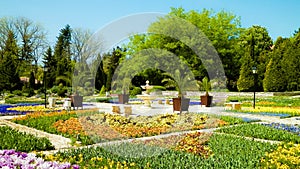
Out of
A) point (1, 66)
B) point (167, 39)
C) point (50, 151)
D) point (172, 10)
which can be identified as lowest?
point (50, 151)

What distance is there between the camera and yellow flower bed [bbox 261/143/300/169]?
474cm

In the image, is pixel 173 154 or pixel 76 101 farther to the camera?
pixel 76 101

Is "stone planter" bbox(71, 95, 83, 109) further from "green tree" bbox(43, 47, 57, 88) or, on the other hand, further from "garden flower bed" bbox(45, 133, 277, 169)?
"green tree" bbox(43, 47, 57, 88)

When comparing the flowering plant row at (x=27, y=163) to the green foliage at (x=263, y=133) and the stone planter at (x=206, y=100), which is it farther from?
the stone planter at (x=206, y=100)

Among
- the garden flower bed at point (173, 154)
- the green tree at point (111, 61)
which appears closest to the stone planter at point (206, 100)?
the garden flower bed at point (173, 154)

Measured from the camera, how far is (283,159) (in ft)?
16.3

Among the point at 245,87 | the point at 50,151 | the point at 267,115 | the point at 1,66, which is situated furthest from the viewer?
the point at 1,66

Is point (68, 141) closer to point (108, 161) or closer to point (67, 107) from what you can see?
point (108, 161)

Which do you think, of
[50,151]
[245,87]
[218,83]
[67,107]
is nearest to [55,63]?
[218,83]

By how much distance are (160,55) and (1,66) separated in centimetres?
1601

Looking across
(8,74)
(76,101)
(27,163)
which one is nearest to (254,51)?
(76,101)

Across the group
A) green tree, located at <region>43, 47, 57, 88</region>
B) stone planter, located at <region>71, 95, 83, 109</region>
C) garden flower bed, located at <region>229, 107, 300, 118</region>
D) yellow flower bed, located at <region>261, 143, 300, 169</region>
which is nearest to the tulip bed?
yellow flower bed, located at <region>261, 143, 300, 169</region>

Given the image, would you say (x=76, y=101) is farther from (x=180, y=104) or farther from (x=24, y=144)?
(x=24, y=144)

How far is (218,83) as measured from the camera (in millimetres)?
33438
